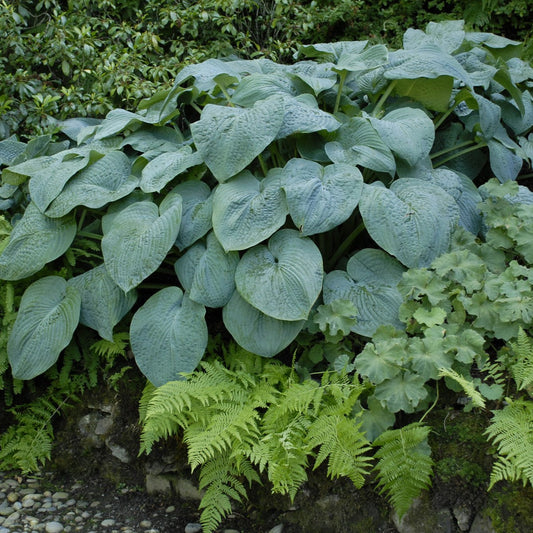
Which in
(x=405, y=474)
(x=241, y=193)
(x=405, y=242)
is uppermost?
(x=241, y=193)

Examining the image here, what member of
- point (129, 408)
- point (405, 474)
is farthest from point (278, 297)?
point (129, 408)

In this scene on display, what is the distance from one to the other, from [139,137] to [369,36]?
2.83 metres

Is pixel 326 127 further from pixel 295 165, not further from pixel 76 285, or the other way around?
pixel 76 285

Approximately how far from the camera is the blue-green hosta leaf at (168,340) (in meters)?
2.34

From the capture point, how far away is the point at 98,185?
109 inches

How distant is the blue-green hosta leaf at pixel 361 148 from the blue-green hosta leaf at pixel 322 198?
123mm

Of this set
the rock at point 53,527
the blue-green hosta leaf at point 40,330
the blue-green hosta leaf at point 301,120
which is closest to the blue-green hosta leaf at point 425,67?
the blue-green hosta leaf at point 301,120

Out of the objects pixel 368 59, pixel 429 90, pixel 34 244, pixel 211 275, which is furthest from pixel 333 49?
pixel 34 244

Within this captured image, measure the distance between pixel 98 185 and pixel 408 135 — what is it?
145 centimetres

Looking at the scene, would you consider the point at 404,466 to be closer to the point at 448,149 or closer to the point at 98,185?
the point at 448,149

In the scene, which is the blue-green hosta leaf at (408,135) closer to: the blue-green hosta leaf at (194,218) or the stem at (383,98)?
the stem at (383,98)

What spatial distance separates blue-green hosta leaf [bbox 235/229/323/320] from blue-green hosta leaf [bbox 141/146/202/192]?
1.73 ft

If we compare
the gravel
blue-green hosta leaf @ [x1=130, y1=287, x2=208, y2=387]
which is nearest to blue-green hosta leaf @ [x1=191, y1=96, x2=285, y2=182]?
blue-green hosta leaf @ [x1=130, y1=287, x2=208, y2=387]

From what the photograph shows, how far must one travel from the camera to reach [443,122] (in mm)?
3254
